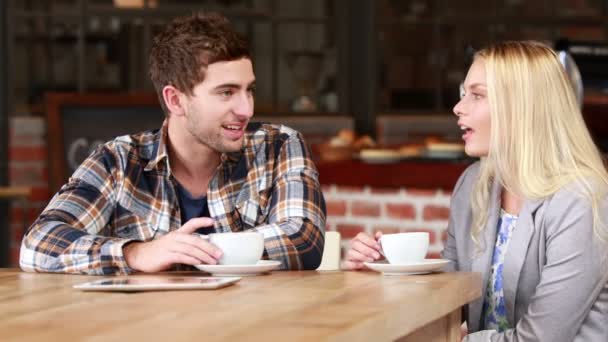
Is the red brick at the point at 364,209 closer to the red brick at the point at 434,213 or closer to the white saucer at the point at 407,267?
the red brick at the point at 434,213

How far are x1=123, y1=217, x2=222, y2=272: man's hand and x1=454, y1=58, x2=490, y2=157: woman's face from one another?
0.61 m

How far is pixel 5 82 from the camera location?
5.41 m

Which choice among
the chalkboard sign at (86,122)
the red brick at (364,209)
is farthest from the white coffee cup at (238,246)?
the chalkboard sign at (86,122)

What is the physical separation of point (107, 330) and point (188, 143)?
4.24 ft

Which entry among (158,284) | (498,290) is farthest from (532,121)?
(158,284)

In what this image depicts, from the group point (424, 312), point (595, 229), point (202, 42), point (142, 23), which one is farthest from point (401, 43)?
point (424, 312)

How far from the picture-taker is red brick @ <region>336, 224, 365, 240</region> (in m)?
4.44

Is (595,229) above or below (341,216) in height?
above

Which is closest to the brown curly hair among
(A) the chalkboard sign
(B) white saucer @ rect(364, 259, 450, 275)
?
(B) white saucer @ rect(364, 259, 450, 275)

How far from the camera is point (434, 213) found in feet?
13.7

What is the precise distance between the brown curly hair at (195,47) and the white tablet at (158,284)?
79 cm

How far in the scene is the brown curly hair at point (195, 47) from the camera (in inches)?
104

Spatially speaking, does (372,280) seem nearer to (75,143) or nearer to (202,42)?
(202,42)

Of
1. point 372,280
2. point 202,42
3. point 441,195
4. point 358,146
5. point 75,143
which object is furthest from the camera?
point 75,143
